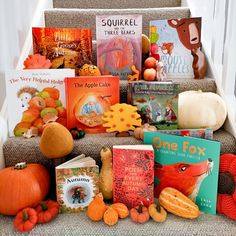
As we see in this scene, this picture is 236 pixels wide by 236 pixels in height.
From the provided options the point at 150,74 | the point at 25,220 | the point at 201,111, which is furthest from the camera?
the point at 150,74

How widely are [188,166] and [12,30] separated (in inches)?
37.9

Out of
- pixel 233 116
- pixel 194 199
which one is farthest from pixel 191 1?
pixel 194 199

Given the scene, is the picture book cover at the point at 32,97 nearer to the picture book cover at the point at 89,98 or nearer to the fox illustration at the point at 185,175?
the picture book cover at the point at 89,98

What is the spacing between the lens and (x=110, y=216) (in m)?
0.96

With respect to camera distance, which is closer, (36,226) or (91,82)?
(36,226)

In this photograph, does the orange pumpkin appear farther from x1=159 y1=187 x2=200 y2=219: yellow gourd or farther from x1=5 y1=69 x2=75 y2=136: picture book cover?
x1=159 y1=187 x2=200 y2=219: yellow gourd

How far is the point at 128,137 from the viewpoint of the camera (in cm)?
119

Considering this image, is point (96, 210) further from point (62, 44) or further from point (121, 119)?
point (62, 44)

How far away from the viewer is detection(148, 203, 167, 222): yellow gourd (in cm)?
97

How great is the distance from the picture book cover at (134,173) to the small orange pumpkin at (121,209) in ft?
0.15

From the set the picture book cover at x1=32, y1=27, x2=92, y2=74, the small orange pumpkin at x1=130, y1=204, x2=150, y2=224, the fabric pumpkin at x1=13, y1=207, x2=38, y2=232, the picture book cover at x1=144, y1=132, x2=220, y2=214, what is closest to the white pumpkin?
the picture book cover at x1=144, y1=132, x2=220, y2=214

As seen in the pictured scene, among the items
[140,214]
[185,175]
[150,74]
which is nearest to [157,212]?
[140,214]

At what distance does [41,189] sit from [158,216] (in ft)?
1.25

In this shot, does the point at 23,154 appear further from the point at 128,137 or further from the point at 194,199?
the point at 194,199
